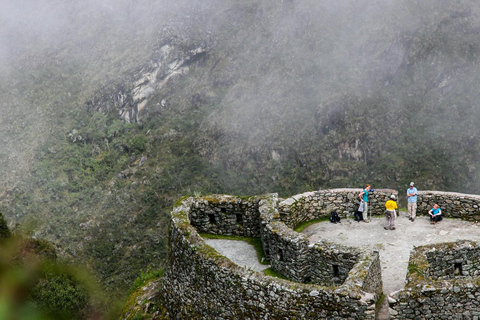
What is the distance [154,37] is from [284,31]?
3978 cm

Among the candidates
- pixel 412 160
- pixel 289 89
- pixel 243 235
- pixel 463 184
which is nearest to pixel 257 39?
pixel 289 89

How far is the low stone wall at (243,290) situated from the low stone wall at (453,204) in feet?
20.1

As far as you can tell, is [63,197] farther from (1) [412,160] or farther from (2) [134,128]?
(1) [412,160]

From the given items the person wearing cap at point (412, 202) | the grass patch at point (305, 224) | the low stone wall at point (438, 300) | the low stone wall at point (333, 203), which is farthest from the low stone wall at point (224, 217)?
the low stone wall at point (438, 300)

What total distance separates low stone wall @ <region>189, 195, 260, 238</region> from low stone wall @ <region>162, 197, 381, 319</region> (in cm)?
122

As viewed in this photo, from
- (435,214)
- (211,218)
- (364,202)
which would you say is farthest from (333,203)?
(211,218)

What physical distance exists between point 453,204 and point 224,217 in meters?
8.03

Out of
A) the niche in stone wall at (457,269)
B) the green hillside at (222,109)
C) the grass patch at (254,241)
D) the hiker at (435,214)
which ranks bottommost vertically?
the green hillside at (222,109)

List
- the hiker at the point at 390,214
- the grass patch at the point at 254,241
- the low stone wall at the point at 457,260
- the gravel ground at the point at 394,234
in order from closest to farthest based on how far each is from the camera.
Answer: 1. the low stone wall at the point at 457,260
2. the gravel ground at the point at 394,234
3. the grass patch at the point at 254,241
4. the hiker at the point at 390,214

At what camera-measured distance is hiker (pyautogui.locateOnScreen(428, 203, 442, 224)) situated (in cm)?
1755

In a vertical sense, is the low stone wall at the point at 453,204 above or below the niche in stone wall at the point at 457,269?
below

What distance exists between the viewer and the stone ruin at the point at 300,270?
1032 cm

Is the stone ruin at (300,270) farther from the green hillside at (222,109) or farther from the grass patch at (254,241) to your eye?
the green hillside at (222,109)

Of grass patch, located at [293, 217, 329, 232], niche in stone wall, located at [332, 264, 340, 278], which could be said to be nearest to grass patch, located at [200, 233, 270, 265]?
grass patch, located at [293, 217, 329, 232]
